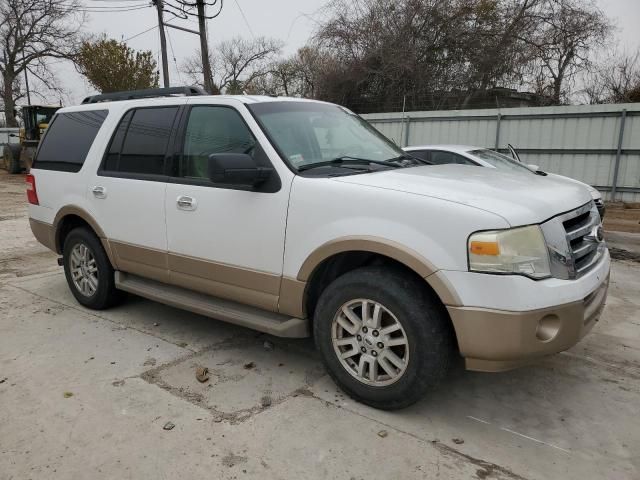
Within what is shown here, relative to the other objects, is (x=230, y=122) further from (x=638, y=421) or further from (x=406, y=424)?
(x=638, y=421)

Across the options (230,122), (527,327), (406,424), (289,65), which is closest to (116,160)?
(230,122)

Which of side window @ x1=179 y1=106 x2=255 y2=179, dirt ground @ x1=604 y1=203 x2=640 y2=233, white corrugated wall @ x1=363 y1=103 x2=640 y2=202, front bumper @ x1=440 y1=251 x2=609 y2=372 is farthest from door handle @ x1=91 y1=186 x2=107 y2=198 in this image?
white corrugated wall @ x1=363 y1=103 x2=640 y2=202

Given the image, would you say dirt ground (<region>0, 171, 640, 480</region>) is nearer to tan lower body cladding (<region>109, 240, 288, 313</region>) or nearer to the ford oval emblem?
tan lower body cladding (<region>109, 240, 288, 313</region>)

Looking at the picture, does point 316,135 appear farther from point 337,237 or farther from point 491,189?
point 491,189

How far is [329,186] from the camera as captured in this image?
10.2ft

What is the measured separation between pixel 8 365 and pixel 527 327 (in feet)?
11.7

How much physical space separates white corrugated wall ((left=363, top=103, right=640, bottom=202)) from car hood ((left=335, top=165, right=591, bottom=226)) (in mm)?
11241

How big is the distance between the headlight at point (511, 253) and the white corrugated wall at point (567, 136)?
12.2 meters

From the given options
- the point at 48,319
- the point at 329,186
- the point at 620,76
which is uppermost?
the point at 620,76

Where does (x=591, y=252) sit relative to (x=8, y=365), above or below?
above

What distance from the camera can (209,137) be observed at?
3.83 m

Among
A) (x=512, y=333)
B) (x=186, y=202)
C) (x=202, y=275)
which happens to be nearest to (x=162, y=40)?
(x=186, y=202)

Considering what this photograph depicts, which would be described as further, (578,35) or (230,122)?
(578,35)

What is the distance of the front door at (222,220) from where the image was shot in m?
3.38
